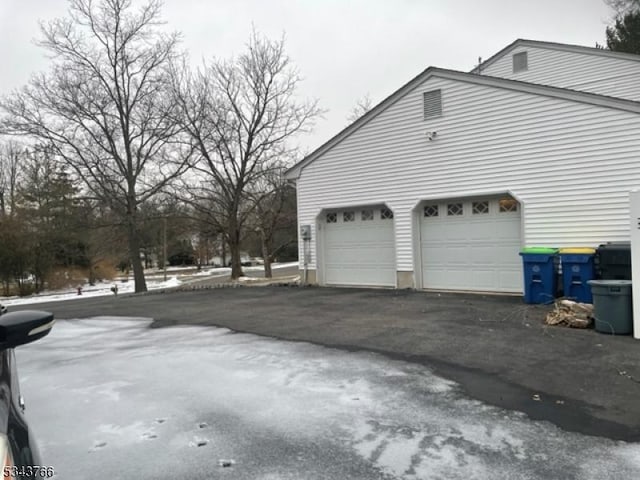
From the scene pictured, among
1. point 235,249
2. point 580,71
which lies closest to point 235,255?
point 235,249

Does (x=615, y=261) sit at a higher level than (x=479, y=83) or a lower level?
lower

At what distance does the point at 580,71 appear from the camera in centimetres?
1370

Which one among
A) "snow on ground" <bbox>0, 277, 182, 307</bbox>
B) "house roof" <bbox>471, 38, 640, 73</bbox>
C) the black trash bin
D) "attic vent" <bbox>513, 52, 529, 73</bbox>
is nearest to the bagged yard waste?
the black trash bin

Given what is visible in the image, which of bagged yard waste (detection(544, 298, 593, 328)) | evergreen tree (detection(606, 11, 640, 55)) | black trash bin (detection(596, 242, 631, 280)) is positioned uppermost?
evergreen tree (detection(606, 11, 640, 55))

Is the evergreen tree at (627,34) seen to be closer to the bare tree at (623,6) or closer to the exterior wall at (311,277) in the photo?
the bare tree at (623,6)

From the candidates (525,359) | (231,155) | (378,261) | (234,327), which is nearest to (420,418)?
(525,359)

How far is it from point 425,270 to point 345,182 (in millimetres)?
3374

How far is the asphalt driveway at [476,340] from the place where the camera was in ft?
12.4

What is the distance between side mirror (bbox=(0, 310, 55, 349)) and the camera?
192 cm

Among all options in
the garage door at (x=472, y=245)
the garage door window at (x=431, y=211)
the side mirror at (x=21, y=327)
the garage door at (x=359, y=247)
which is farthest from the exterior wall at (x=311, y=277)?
the side mirror at (x=21, y=327)

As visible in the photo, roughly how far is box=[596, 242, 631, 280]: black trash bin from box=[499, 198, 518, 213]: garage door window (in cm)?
254

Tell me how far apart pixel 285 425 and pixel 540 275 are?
22.5 feet

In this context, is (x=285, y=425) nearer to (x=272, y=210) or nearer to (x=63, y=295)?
(x=272, y=210)

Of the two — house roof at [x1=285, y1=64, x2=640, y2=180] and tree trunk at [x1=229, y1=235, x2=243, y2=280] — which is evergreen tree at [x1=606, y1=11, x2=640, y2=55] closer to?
house roof at [x1=285, y1=64, x2=640, y2=180]
